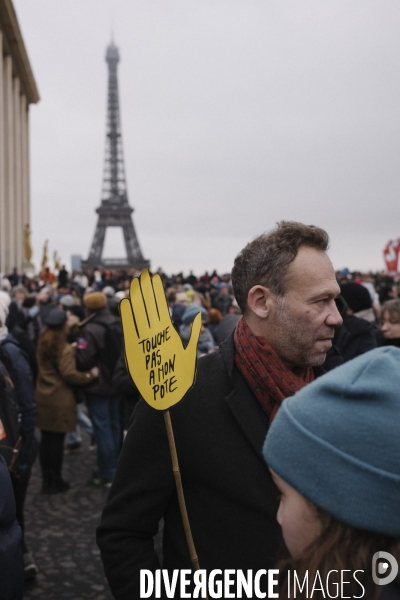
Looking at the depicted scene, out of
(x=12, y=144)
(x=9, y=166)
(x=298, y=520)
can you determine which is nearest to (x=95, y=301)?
(x=298, y=520)

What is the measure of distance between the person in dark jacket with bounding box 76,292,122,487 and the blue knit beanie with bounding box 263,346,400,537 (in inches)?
203

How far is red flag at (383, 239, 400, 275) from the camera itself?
21531 millimetres

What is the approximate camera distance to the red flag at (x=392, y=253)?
70.6ft

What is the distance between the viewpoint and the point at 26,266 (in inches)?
1174

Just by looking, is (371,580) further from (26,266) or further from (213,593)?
(26,266)

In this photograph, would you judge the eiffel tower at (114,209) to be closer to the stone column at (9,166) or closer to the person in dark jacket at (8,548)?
the stone column at (9,166)

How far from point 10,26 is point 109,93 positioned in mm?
43691

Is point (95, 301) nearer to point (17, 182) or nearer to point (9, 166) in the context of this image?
point (9, 166)

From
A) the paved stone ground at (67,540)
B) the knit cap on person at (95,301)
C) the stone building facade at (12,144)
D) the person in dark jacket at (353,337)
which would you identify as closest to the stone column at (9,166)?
the stone building facade at (12,144)

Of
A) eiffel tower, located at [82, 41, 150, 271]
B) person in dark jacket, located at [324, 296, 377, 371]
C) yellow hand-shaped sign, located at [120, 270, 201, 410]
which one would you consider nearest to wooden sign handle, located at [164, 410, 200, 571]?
yellow hand-shaped sign, located at [120, 270, 201, 410]

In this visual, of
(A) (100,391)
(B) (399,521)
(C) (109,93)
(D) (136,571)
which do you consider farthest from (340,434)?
(C) (109,93)

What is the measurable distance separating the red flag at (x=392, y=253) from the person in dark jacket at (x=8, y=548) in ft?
67.4

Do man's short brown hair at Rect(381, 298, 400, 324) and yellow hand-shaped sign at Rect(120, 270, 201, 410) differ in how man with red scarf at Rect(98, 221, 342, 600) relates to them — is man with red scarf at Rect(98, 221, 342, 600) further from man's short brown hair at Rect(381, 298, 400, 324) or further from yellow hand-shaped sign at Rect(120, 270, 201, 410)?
man's short brown hair at Rect(381, 298, 400, 324)

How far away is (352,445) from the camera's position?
1.09 meters
